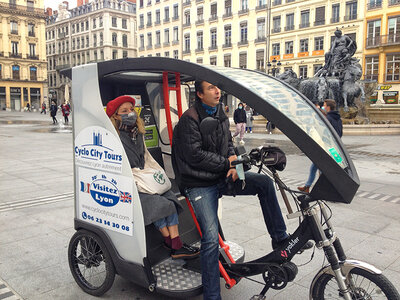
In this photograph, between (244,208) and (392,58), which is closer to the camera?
(244,208)

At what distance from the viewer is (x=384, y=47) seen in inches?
1609

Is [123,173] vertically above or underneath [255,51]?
underneath

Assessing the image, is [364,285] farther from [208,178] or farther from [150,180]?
[150,180]

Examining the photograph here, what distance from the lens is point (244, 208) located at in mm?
6133

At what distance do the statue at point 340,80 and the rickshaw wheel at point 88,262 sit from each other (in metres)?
17.6

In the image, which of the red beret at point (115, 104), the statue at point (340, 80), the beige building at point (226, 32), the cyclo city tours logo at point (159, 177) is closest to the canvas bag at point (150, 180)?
the cyclo city tours logo at point (159, 177)

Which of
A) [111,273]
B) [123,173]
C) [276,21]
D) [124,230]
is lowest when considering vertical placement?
[111,273]

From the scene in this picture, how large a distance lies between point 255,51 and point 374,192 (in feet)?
151

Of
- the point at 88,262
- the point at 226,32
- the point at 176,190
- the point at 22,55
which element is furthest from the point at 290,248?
the point at 22,55

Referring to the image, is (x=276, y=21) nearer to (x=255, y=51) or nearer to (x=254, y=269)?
(x=255, y=51)

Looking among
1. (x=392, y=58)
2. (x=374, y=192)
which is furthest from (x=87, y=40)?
(x=374, y=192)

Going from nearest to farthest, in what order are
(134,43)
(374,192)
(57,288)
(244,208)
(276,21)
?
1. (57,288)
2. (244,208)
3. (374,192)
4. (276,21)
5. (134,43)

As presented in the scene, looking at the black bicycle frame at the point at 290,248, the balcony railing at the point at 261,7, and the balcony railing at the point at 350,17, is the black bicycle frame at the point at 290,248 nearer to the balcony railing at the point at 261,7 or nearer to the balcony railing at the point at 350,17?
the balcony railing at the point at 350,17

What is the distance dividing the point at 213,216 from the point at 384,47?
4441 centimetres
